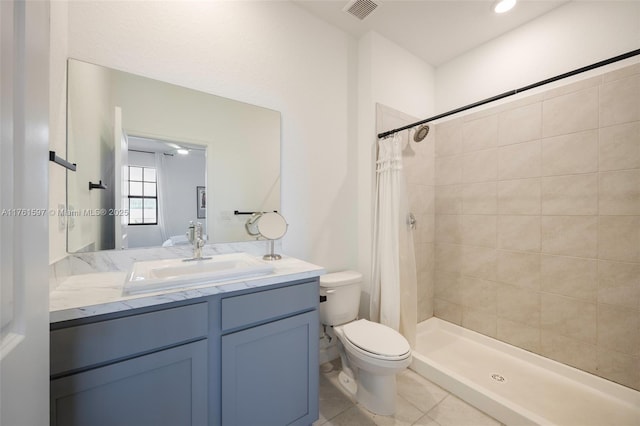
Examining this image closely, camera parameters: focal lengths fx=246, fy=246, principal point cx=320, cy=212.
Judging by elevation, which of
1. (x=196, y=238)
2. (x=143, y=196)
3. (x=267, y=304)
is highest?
(x=143, y=196)

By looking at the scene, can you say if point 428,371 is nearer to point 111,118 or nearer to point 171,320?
point 171,320

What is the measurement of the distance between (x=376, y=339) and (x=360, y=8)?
7.55 ft

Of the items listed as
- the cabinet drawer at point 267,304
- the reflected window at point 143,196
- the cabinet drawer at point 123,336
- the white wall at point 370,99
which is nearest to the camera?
the cabinet drawer at point 123,336

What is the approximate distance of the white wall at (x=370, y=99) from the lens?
2.04 m

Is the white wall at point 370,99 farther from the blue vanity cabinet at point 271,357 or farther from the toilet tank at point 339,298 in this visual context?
the blue vanity cabinet at point 271,357

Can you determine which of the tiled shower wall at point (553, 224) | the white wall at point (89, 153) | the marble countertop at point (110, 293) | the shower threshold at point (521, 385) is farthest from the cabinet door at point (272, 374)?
the tiled shower wall at point (553, 224)

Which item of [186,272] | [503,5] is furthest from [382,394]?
[503,5]

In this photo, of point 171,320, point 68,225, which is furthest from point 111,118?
point 171,320

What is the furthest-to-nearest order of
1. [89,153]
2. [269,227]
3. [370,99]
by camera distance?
[370,99] → [269,227] → [89,153]

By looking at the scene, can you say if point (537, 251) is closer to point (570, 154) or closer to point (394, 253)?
point (570, 154)

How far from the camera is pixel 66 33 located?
3.73 feet

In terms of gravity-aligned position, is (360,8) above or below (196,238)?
above

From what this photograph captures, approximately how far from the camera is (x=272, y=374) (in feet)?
3.81

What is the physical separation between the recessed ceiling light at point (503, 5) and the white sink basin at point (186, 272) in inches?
93.2
